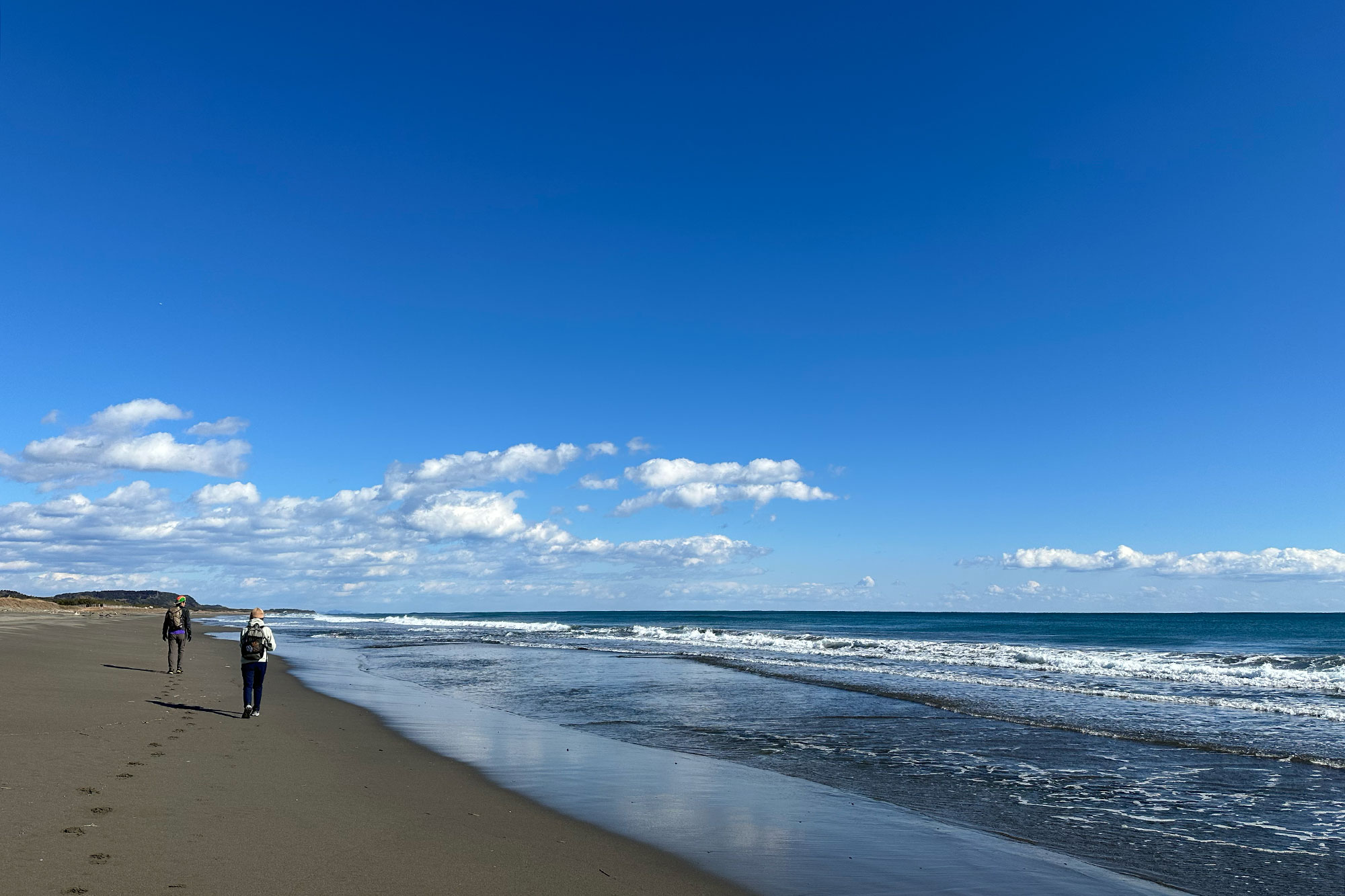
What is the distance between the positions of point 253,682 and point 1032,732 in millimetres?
15174

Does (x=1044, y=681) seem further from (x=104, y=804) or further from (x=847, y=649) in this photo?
(x=104, y=804)

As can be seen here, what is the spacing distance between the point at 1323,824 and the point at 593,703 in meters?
14.5

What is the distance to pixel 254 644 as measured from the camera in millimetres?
14688

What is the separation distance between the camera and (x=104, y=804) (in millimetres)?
7828

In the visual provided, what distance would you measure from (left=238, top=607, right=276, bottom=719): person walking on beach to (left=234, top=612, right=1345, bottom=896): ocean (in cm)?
332

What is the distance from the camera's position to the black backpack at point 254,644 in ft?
48.2

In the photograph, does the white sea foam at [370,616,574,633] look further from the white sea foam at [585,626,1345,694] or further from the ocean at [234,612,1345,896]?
the ocean at [234,612,1345,896]

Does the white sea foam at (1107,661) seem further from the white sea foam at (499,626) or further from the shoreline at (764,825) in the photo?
the white sea foam at (499,626)

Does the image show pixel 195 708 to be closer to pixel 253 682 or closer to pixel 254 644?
pixel 253 682

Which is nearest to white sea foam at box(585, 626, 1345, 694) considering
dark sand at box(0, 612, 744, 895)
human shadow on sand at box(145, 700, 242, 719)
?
dark sand at box(0, 612, 744, 895)

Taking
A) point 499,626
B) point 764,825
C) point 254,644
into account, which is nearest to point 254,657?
point 254,644

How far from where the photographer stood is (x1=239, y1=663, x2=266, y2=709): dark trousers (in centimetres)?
1498

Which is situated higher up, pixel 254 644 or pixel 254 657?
pixel 254 644

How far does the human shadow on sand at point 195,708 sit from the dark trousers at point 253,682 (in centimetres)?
37
